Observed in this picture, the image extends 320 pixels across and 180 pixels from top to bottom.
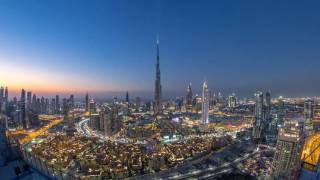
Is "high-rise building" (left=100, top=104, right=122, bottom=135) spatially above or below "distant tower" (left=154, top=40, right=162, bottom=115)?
below

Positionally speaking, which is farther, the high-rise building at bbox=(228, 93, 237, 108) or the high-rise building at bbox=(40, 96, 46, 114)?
the high-rise building at bbox=(228, 93, 237, 108)

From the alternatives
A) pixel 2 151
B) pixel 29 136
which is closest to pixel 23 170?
pixel 2 151

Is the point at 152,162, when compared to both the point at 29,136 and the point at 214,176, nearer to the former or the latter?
the point at 214,176

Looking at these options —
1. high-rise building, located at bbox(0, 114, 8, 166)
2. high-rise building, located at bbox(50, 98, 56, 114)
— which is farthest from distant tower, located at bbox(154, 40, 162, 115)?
high-rise building, located at bbox(0, 114, 8, 166)

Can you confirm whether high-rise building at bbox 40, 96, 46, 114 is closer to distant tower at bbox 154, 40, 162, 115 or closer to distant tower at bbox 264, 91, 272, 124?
distant tower at bbox 154, 40, 162, 115

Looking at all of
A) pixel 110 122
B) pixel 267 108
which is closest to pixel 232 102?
pixel 267 108

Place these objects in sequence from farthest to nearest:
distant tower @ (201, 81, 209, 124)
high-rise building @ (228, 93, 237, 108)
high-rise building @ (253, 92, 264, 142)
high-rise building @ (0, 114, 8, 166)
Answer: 1. high-rise building @ (228, 93, 237, 108)
2. distant tower @ (201, 81, 209, 124)
3. high-rise building @ (253, 92, 264, 142)
4. high-rise building @ (0, 114, 8, 166)

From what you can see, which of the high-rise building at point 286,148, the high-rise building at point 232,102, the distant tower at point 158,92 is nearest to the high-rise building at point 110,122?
the distant tower at point 158,92

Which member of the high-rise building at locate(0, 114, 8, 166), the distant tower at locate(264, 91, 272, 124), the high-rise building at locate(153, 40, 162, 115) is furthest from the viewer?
the high-rise building at locate(153, 40, 162, 115)

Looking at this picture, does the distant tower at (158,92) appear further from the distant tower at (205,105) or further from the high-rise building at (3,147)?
the high-rise building at (3,147)
